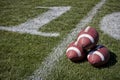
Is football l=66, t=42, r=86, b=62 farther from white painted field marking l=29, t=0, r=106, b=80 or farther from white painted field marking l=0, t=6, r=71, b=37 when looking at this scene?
white painted field marking l=0, t=6, r=71, b=37

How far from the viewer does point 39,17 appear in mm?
7254

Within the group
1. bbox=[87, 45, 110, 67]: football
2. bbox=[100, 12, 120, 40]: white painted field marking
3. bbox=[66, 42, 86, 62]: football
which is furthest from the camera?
bbox=[100, 12, 120, 40]: white painted field marking

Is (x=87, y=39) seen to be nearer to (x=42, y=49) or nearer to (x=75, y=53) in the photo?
(x=75, y=53)

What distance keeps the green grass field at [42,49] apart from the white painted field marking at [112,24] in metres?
0.19

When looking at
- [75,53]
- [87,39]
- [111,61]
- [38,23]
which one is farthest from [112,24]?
[75,53]

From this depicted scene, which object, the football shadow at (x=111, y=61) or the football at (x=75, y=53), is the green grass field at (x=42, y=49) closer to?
the football shadow at (x=111, y=61)

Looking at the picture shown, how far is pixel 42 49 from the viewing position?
16.3ft

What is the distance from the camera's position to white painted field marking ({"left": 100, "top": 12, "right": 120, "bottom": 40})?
235 inches

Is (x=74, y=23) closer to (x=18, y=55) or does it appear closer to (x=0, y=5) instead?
(x=18, y=55)

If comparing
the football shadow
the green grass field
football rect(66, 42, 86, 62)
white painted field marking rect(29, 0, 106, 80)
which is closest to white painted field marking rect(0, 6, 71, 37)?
the green grass field

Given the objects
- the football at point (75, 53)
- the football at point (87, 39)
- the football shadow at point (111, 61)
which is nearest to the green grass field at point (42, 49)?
the football shadow at point (111, 61)

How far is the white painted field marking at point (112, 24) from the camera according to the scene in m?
5.98

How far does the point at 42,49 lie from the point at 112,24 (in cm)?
283

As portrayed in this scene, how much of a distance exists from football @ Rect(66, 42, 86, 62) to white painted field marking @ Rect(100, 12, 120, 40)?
175 cm
